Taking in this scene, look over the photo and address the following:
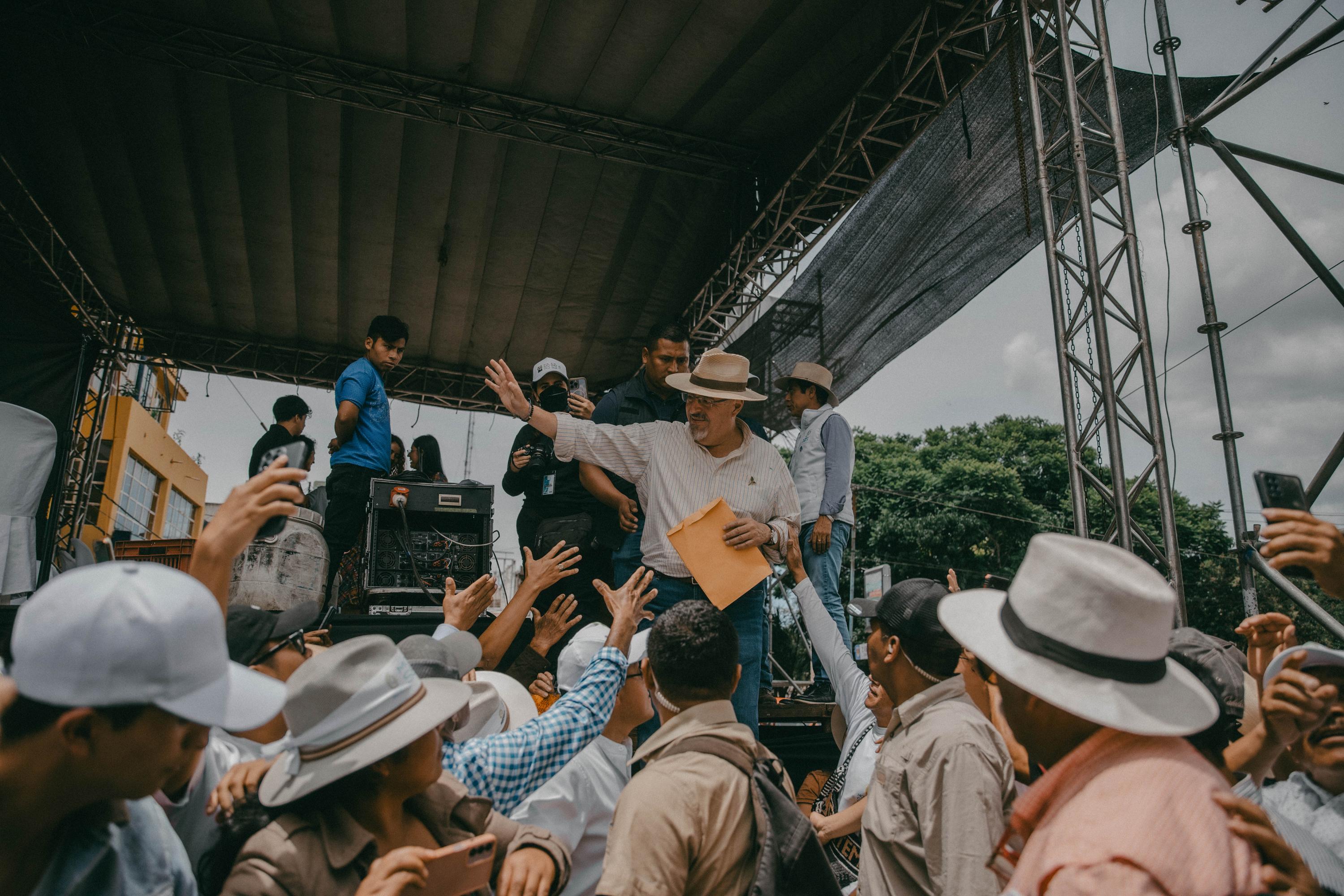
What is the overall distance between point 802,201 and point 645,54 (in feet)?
5.42

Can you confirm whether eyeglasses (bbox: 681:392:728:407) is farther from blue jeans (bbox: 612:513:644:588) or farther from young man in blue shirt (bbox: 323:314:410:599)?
young man in blue shirt (bbox: 323:314:410:599)

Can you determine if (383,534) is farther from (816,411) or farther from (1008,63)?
(1008,63)

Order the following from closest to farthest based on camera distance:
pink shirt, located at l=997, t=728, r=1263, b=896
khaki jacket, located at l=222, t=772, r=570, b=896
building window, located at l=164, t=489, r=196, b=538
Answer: pink shirt, located at l=997, t=728, r=1263, b=896 → khaki jacket, located at l=222, t=772, r=570, b=896 → building window, located at l=164, t=489, r=196, b=538

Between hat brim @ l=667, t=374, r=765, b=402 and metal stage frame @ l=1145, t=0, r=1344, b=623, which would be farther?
metal stage frame @ l=1145, t=0, r=1344, b=623

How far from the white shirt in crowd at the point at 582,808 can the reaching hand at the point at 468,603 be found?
660 mm

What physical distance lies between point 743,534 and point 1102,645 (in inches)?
71.9

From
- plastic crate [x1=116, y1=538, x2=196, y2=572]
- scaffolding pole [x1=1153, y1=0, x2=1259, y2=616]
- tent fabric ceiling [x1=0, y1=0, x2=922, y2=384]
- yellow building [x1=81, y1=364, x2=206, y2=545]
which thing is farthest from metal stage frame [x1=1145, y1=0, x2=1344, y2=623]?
Answer: yellow building [x1=81, y1=364, x2=206, y2=545]

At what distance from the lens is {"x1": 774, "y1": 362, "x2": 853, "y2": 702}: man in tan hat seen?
195 inches

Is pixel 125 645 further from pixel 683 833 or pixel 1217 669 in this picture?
pixel 1217 669

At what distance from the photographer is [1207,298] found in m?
4.45

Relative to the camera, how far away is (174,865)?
55.8 inches

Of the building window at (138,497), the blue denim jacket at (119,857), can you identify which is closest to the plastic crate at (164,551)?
the blue denim jacket at (119,857)

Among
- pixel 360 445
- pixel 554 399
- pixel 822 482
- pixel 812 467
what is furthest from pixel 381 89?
pixel 822 482

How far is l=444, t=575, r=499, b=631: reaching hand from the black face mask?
5.90 feet
